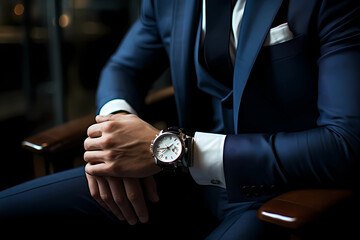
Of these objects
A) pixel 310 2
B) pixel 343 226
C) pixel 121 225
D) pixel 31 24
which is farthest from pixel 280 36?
pixel 31 24

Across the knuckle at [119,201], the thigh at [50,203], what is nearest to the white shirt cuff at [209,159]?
the knuckle at [119,201]

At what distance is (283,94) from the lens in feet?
3.14

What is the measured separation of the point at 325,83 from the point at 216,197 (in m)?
0.55

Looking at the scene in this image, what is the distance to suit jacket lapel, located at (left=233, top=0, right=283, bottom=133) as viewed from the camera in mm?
917

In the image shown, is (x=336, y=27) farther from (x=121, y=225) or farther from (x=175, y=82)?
(x=121, y=225)

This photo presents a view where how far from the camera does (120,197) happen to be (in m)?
0.96

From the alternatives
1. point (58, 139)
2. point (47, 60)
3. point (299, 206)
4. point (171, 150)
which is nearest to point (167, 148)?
point (171, 150)

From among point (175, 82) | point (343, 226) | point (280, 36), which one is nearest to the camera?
point (343, 226)

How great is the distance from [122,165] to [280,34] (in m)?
0.58

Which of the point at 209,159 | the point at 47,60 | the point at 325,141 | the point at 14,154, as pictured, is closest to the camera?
the point at 325,141

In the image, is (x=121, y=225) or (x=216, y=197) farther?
(x=216, y=197)

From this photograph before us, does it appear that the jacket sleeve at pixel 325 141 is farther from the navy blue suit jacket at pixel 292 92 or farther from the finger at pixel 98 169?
the finger at pixel 98 169

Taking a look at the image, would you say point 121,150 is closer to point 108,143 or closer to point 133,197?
point 108,143

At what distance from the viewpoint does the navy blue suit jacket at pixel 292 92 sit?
83 cm
